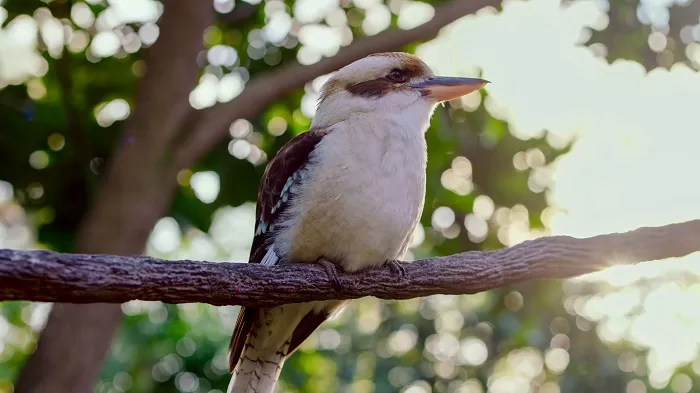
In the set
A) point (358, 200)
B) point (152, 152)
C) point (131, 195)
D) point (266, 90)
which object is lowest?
point (358, 200)

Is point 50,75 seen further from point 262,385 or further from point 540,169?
point 540,169

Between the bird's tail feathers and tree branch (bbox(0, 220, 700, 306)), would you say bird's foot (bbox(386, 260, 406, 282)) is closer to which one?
tree branch (bbox(0, 220, 700, 306))

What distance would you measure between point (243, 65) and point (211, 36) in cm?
24

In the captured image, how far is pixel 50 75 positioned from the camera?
369 cm

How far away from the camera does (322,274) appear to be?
2.14m

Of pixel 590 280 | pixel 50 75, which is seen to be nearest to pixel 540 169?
pixel 590 280

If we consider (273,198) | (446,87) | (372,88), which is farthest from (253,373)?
(446,87)

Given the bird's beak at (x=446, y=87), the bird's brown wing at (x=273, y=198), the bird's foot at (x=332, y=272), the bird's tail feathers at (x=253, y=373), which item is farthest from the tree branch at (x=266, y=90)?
the bird's foot at (x=332, y=272)

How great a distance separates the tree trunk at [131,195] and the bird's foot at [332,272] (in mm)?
1083

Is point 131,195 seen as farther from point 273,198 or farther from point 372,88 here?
point 372,88

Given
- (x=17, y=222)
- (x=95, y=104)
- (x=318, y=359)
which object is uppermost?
(x=95, y=104)

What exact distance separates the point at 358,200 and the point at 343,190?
52 mm

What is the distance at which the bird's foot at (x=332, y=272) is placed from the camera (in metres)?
2.14

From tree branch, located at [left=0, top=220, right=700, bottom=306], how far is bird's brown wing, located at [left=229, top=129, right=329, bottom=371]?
0.30 m
